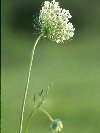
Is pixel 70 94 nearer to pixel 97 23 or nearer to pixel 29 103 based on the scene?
pixel 29 103

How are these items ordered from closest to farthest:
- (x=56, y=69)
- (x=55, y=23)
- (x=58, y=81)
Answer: (x=55, y=23) → (x=58, y=81) → (x=56, y=69)

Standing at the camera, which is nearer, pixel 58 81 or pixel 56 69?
pixel 58 81

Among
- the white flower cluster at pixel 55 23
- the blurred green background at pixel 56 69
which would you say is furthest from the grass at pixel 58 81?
the white flower cluster at pixel 55 23

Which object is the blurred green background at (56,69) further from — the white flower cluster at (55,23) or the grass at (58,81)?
the white flower cluster at (55,23)

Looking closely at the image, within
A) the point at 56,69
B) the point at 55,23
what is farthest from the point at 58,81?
the point at 55,23

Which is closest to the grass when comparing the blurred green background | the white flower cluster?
the blurred green background

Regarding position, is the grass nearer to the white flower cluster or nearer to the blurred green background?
the blurred green background

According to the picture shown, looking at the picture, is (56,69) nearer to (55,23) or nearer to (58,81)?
(58,81)

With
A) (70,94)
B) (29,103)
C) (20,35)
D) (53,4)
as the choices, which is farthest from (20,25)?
(53,4)
